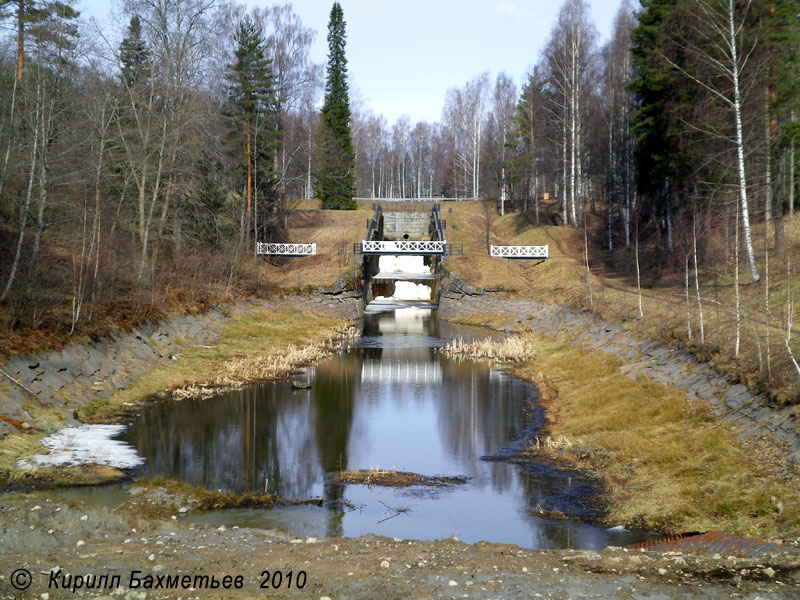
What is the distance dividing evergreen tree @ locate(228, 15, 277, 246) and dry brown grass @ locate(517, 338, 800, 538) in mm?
24672

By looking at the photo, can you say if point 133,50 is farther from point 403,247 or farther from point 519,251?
point 519,251

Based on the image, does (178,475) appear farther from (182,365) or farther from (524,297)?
(524,297)

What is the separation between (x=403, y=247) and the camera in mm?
42125

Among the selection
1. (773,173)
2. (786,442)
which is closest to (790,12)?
(773,173)

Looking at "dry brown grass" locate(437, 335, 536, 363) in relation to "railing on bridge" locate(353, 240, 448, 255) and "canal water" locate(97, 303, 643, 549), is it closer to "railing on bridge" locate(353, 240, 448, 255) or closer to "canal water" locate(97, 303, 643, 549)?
"canal water" locate(97, 303, 643, 549)

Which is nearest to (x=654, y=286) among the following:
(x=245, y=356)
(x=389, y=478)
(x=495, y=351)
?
(x=495, y=351)

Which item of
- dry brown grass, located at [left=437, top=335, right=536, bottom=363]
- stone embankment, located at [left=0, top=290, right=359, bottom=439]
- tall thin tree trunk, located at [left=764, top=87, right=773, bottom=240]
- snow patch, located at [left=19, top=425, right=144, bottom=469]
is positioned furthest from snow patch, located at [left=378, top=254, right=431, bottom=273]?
snow patch, located at [left=19, top=425, right=144, bottom=469]

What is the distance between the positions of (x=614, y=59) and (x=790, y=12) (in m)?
22.7

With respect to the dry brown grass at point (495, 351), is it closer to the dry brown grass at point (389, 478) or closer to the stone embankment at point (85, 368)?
the stone embankment at point (85, 368)

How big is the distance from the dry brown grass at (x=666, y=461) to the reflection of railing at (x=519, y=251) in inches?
875

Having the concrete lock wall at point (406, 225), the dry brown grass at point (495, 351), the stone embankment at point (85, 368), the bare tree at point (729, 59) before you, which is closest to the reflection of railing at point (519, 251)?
the concrete lock wall at point (406, 225)

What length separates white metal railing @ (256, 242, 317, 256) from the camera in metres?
41.8

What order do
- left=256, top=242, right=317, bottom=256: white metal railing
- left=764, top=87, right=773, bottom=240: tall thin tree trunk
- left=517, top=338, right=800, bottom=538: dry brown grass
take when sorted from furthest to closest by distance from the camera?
left=256, top=242, right=317, bottom=256: white metal railing
left=764, top=87, right=773, bottom=240: tall thin tree trunk
left=517, top=338, right=800, bottom=538: dry brown grass

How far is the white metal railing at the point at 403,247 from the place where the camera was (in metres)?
41.5
